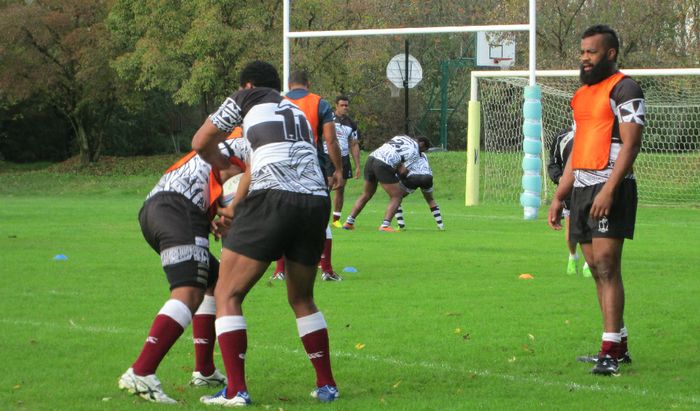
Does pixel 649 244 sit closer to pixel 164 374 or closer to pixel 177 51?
pixel 164 374

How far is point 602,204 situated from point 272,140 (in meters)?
2.32

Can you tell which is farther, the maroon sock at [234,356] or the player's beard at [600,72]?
the player's beard at [600,72]

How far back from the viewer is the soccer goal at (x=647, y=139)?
30281 mm

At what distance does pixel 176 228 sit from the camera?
6902 mm

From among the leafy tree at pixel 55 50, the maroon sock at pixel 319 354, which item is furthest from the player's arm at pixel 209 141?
the leafy tree at pixel 55 50

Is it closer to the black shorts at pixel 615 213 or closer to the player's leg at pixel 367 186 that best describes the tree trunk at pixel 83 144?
the player's leg at pixel 367 186

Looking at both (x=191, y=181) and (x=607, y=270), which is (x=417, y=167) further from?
(x=191, y=181)

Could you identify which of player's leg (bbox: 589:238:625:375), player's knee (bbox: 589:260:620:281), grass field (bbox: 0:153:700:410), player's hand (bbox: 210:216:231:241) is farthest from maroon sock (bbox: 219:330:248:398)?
player's knee (bbox: 589:260:620:281)

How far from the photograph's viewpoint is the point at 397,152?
20422mm

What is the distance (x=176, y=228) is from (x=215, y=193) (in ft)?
1.27

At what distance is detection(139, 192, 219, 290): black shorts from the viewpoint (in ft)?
22.5

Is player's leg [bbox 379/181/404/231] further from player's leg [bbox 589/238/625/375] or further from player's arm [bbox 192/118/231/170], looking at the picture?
player's arm [bbox 192/118/231/170]

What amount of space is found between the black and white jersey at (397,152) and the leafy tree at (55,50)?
2578 cm

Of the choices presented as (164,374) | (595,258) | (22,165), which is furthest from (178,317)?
(22,165)
